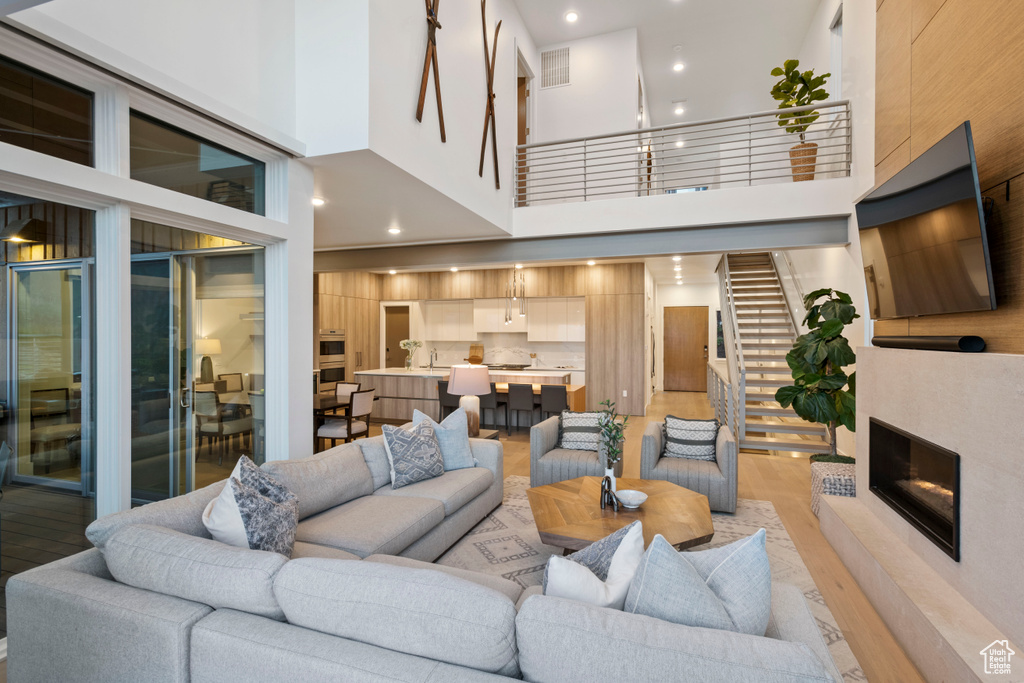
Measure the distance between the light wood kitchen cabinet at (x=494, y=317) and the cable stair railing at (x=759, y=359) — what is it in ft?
11.4

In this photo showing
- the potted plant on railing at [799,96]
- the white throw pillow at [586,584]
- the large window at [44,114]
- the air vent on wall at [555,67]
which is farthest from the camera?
the air vent on wall at [555,67]

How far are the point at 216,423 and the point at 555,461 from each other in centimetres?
254

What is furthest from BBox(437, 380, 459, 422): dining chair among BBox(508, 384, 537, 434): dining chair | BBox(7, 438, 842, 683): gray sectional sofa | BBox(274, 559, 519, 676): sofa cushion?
BBox(274, 559, 519, 676): sofa cushion

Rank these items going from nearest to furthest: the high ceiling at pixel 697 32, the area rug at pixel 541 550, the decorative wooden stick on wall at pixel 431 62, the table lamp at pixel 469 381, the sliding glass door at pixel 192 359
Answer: the area rug at pixel 541 550
the sliding glass door at pixel 192 359
the decorative wooden stick on wall at pixel 431 62
the table lamp at pixel 469 381
the high ceiling at pixel 697 32

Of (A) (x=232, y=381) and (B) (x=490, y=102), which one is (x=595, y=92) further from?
(A) (x=232, y=381)

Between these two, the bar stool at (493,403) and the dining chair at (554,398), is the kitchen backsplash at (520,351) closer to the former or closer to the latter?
the bar stool at (493,403)

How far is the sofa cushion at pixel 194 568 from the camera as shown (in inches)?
58.9

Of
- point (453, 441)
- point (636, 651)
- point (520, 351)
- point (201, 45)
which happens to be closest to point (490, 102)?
point (201, 45)

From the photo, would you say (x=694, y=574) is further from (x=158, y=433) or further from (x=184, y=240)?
(x=184, y=240)

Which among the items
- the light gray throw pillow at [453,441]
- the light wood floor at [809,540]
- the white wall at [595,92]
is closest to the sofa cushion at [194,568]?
the light gray throw pillow at [453,441]

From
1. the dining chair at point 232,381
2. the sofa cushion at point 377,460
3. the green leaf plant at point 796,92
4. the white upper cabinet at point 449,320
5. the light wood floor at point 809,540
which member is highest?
the green leaf plant at point 796,92

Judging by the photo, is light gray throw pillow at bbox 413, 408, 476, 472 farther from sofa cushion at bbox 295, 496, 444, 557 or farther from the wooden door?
the wooden door

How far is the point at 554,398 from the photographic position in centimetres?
668

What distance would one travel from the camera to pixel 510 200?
582 centimetres
